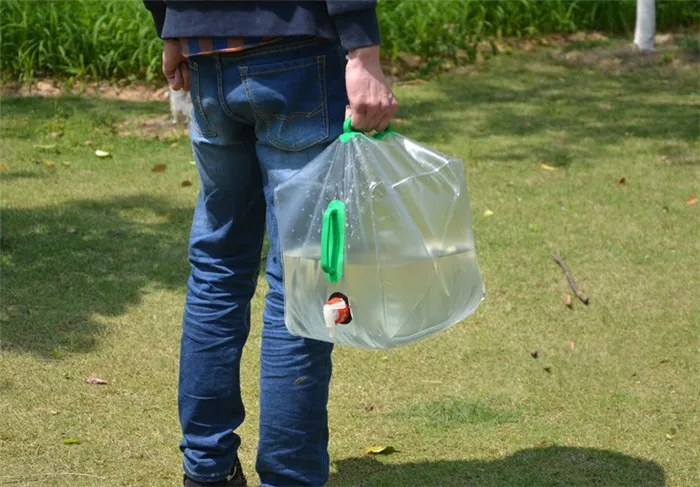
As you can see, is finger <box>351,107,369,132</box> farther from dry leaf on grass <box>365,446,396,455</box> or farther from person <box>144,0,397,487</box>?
dry leaf on grass <box>365,446,396,455</box>

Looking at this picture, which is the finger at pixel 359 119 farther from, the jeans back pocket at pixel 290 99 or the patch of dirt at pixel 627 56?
the patch of dirt at pixel 627 56

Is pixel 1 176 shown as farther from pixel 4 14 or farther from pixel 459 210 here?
pixel 459 210

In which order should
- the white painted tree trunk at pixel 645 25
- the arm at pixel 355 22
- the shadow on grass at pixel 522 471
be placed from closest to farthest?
1. the arm at pixel 355 22
2. the shadow on grass at pixel 522 471
3. the white painted tree trunk at pixel 645 25

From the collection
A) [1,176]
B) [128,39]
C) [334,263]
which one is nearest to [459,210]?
[334,263]

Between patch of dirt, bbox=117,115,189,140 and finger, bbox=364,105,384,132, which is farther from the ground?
finger, bbox=364,105,384,132

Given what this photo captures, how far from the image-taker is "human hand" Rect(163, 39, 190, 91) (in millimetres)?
2785

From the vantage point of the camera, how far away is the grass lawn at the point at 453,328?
3389 mm

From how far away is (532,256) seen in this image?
5180 millimetres

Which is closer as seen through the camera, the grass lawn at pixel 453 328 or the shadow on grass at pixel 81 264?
the grass lawn at pixel 453 328

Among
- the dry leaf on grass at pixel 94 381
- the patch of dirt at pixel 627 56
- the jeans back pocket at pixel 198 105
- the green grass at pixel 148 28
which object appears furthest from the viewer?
the patch of dirt at pixel 627 56

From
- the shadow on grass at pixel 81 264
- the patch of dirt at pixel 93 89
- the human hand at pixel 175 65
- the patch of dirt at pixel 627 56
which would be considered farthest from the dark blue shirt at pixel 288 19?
the patch of dirt at pixel 627 56

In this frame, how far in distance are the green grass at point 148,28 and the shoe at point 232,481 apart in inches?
218

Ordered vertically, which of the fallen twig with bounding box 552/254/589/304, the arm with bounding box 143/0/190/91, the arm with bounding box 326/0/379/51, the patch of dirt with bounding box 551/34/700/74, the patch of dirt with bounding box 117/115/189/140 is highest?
the arm with bounding box 326/0/379/51

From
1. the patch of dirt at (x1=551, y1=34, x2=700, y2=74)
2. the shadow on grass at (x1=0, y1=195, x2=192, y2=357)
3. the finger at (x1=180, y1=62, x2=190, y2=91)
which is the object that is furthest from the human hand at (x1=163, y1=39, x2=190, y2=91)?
the patch of dirt at (x1=551, y1=34, x2=700, y2=74)
